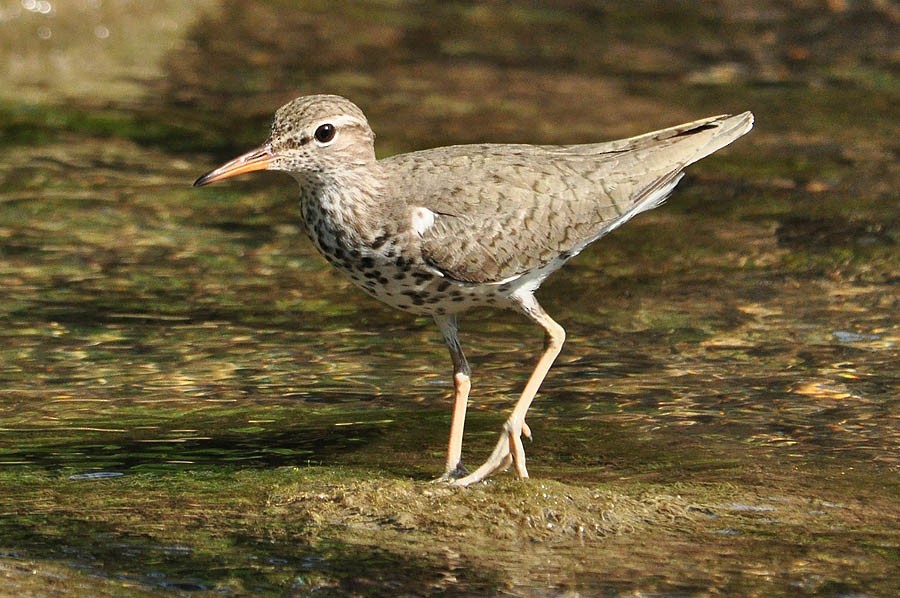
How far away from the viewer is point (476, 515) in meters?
6.70

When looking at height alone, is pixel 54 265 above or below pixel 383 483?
above

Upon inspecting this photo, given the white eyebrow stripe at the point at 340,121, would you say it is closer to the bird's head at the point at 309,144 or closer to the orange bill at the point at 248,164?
the bird's head at the point at 309,144

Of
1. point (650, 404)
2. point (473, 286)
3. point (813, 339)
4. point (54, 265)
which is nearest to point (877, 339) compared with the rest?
point (813, 339)

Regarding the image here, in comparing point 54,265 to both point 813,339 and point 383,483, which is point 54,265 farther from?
point 813,339

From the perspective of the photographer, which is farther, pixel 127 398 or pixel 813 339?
pixel 813 339

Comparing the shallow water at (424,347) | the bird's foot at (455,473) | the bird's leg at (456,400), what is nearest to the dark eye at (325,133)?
the bird's leg at (456,400)

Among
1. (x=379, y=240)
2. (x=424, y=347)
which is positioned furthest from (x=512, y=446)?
(x=424, y=347)

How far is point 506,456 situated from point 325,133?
74.3 inches

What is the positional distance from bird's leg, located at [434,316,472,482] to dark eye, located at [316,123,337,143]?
1163 millimetres

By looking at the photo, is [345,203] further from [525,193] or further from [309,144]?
[525,193]

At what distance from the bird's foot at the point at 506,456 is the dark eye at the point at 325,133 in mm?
1707

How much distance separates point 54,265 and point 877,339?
569cm

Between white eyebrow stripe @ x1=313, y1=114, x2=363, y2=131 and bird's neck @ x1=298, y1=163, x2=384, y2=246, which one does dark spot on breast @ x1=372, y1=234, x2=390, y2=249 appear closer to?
bird's neck @ x1=298, y1=163, x2=384, y2=246

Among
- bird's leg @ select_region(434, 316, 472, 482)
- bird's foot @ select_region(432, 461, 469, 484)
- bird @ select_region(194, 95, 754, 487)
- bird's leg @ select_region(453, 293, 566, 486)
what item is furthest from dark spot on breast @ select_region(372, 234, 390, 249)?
bird's foot @ select_region(432, 461, 469, 484)
